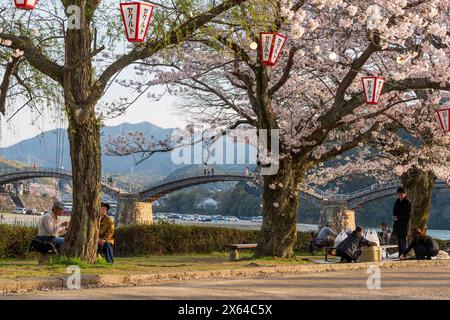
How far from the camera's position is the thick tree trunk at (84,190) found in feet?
47.2

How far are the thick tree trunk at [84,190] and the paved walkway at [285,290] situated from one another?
8.66ft

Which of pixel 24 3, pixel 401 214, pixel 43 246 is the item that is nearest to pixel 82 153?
pixel 43 246

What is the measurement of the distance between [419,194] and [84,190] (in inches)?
573

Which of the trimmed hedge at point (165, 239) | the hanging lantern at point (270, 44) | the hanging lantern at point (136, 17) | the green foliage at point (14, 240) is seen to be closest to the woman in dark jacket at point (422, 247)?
the trimmed hedge at point (165, 239)

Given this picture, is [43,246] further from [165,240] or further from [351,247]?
[165,240]

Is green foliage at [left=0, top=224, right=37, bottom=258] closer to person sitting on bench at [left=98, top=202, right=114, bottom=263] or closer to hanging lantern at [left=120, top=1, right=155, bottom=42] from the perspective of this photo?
person sitting on bench at [left=98, top=202, right=114, bottom=263]

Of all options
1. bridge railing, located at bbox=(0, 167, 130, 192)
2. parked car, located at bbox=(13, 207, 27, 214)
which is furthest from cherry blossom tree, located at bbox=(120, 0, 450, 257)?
parked car, located at bbox=(13, 207, 27, 214)

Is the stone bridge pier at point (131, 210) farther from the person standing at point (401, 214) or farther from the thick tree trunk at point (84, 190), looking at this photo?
the thick tree trunk at point (84, 190)

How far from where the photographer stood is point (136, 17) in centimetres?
1205

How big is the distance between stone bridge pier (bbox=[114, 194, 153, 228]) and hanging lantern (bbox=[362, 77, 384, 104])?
171 feet

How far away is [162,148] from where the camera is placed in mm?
23578

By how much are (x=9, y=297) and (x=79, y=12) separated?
659 cm

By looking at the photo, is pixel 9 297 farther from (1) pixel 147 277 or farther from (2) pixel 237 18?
(2) pixel 237 18

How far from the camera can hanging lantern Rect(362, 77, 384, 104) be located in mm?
16172
